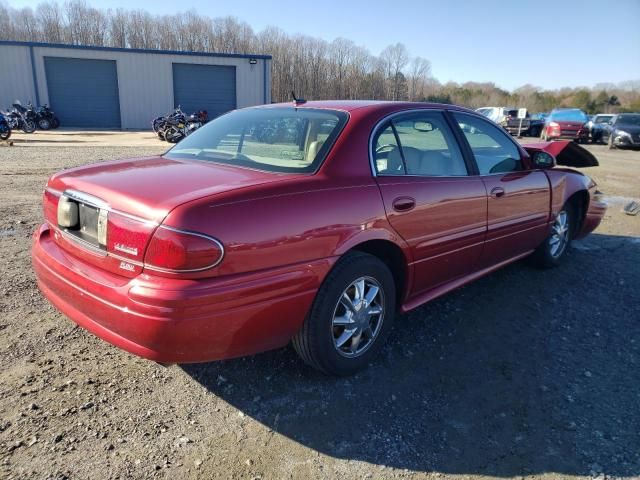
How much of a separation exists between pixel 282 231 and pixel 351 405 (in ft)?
3.52

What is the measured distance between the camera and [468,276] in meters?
3.70

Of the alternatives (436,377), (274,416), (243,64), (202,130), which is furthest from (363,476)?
(243,64)

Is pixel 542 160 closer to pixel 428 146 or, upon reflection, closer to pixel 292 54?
pixel 428 146

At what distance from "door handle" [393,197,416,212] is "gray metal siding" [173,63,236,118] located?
24.8 m

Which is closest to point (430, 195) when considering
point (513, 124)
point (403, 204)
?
point (403, 204)

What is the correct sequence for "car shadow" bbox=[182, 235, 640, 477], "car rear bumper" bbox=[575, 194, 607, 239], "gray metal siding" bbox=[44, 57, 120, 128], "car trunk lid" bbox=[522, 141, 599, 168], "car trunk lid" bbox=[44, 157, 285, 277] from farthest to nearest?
"gray metal siding" bbox=[44, 57, 120, 128]
"car trunk lid" bbox=[522, 141, 599, 168]
"car rear bumper" bbox=[575, 194, 607, 239]
"car shadow" bbox=[182, 235, 640, 477]
"car trunk lid" bbox=[44, 157, 285, 277]

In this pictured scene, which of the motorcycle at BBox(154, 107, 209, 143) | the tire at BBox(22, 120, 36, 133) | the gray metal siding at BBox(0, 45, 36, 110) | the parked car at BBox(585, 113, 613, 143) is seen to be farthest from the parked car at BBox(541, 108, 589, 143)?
the gray metal siding at BBox(0, 45, 36, 110)

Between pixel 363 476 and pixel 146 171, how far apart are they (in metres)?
1.97

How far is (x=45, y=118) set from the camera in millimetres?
22578

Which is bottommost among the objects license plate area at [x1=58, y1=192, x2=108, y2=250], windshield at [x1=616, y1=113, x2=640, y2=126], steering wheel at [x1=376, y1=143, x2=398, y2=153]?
license plate area at [x1=58, y1=192, x2=108, y2=250]

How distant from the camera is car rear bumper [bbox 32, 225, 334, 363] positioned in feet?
6.89

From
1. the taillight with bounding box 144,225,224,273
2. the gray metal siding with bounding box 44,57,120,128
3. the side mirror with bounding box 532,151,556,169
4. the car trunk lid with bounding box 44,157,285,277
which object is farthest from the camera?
the gray metal siding with bounding box 44,57,120,128

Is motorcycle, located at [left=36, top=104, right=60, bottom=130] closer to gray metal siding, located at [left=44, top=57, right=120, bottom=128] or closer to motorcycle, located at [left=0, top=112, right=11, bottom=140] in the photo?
gray metal siding, located at [left=44, top=57, right=120, bottom=128]

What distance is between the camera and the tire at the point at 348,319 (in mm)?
2604
